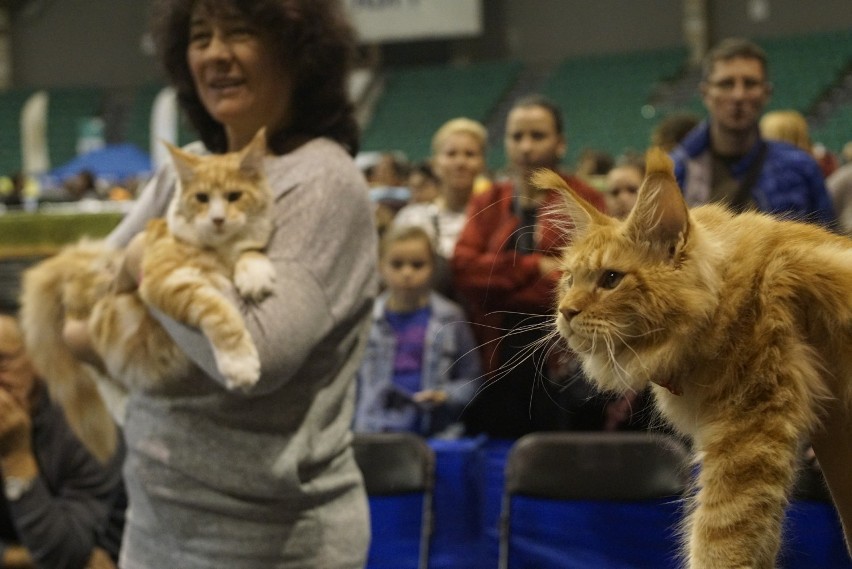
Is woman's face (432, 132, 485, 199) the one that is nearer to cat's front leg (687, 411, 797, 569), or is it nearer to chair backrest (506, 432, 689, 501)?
chair backrest (506, 432, 689, 501)

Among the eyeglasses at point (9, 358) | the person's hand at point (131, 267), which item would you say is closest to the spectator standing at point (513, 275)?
the person's hand at point (131, 267)

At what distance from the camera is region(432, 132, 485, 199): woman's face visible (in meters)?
4.07

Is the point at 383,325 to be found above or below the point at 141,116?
above

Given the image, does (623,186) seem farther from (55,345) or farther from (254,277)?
(254,277)

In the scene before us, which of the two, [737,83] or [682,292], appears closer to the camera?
[682,292]

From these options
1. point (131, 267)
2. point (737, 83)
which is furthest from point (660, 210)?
point (737, 83)

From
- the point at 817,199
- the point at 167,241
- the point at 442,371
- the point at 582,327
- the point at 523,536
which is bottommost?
the point at 523,536

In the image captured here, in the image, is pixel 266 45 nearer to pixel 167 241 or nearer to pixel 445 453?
pixel 167 241

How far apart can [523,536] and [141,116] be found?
58.1 feet

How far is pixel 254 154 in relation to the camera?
163 centimetres

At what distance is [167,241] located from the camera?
1.68 m

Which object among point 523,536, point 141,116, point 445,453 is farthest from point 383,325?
point 141,116

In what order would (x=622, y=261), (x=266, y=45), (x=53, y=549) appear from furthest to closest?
(x=53, y=549)
(x=266, y=45)
(x=622, y=261)

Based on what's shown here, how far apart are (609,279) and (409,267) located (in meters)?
2.32
